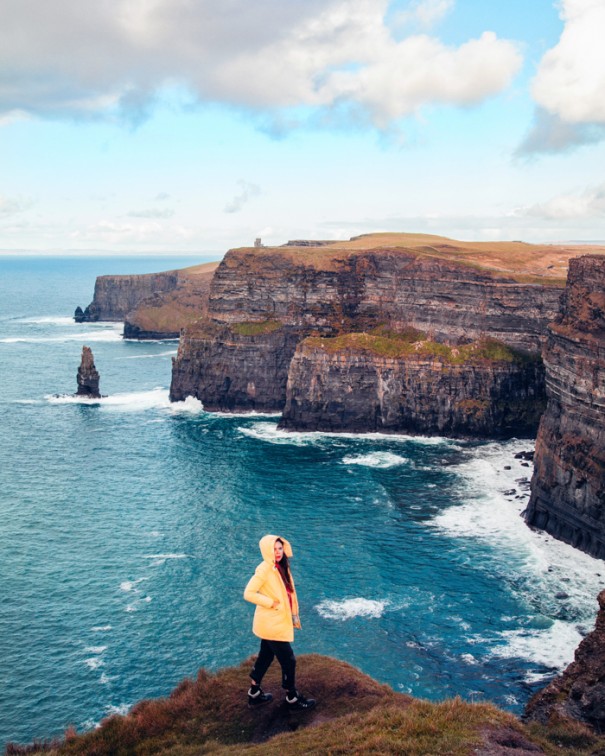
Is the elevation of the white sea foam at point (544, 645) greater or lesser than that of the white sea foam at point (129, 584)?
lesser

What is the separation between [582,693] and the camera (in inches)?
1215

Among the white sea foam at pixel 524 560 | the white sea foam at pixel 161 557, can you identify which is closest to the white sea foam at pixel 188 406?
the white sea foam at pixel 524 560

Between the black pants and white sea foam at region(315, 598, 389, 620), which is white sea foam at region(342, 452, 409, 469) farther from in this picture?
the black pants

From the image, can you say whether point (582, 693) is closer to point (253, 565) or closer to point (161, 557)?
point (253, 565)

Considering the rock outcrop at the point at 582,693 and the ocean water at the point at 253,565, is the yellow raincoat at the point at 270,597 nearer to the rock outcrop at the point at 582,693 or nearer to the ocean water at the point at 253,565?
the rock outcrop at the point at 582,693

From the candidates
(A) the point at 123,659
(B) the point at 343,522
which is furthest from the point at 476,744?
(B) the point at 343,522

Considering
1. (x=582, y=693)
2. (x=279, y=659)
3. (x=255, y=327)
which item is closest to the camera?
(x=279, y=659)

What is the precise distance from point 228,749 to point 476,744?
25.9 ft

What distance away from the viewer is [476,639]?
165ft

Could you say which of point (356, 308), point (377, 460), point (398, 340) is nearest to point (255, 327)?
point (356, 308)

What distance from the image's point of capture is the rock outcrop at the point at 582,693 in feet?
98.3

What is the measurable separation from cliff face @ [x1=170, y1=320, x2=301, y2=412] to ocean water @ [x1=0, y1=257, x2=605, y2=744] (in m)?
14.8

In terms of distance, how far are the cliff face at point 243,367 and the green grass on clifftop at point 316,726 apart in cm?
8926

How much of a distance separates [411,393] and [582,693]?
7620 centimetres
